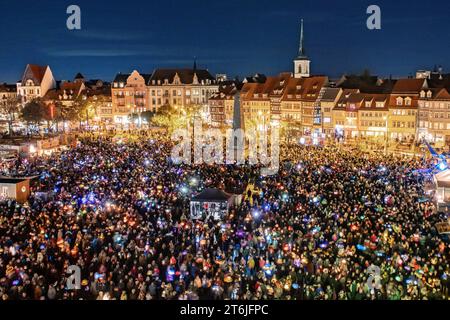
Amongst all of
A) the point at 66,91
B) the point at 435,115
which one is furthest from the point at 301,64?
the point at 66,91

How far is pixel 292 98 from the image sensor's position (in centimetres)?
7062

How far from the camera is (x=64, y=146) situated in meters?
43.7

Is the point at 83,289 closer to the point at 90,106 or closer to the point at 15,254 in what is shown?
the point at 15,254

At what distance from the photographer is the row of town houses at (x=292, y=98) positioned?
54.7 metres

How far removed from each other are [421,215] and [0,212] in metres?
17.9

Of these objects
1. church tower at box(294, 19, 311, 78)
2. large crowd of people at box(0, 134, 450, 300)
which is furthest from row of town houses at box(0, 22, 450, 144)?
large crowd of people at box(0, 134, 450, 300)

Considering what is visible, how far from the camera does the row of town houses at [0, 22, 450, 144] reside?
5472 centimetres

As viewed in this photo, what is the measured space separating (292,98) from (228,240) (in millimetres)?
56055

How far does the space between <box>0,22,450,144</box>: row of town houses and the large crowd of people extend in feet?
51.7

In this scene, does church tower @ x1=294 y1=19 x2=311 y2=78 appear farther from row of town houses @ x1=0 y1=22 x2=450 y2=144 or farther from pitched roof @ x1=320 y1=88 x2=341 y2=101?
pitched roof @ x1=320 y1=88 x2=341 y2=101

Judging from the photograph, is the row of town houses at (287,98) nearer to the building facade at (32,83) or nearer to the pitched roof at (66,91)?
the building facade at (32,83)

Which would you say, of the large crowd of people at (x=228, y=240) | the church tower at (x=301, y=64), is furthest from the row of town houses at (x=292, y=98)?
the large crowd of people at (x=228, y=240)
